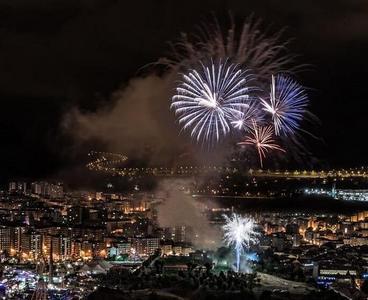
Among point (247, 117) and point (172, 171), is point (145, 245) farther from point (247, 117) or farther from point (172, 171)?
point (172, 171)

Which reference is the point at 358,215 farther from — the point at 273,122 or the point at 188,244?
the point at 273,122

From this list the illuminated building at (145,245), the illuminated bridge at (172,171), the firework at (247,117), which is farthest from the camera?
the illuminated bridge at (172,171)

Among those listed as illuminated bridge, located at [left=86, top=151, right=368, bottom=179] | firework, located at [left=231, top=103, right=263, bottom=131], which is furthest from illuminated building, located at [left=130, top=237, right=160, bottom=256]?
illuminated bridge, located at [left=86, top=151, right=368, bottom=179]

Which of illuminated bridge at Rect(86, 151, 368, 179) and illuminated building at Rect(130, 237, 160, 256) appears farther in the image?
illuminated bridge at Rect(86, 151, 368, 179)

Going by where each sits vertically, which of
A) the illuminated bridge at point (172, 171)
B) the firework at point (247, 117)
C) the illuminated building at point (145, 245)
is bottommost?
the illuminated building at point (145, 245)

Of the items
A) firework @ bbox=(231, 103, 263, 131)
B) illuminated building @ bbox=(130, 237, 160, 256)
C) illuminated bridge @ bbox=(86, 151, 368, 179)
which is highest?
illuminated bridge @ bbox=(86, 151, 368, 179)

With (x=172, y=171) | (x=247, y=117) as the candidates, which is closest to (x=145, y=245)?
(x=247, y=117)

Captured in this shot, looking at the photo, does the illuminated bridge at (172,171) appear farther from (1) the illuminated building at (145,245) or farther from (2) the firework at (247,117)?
(2) the firework at (247,117)

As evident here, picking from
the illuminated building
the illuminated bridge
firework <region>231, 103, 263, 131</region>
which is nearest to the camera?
firework <region>231, 103, 263, 131</region>

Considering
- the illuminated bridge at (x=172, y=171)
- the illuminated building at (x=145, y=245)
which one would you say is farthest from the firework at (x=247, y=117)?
the illuminated bridge at (x=172, y=171)

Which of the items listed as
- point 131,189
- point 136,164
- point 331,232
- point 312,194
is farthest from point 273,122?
point 312,194

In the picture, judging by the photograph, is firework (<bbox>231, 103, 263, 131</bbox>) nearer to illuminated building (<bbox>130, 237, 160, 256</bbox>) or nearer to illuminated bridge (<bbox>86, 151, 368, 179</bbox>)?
illuminated building (<bbox>130, 237, 160, 256</bbox>)
